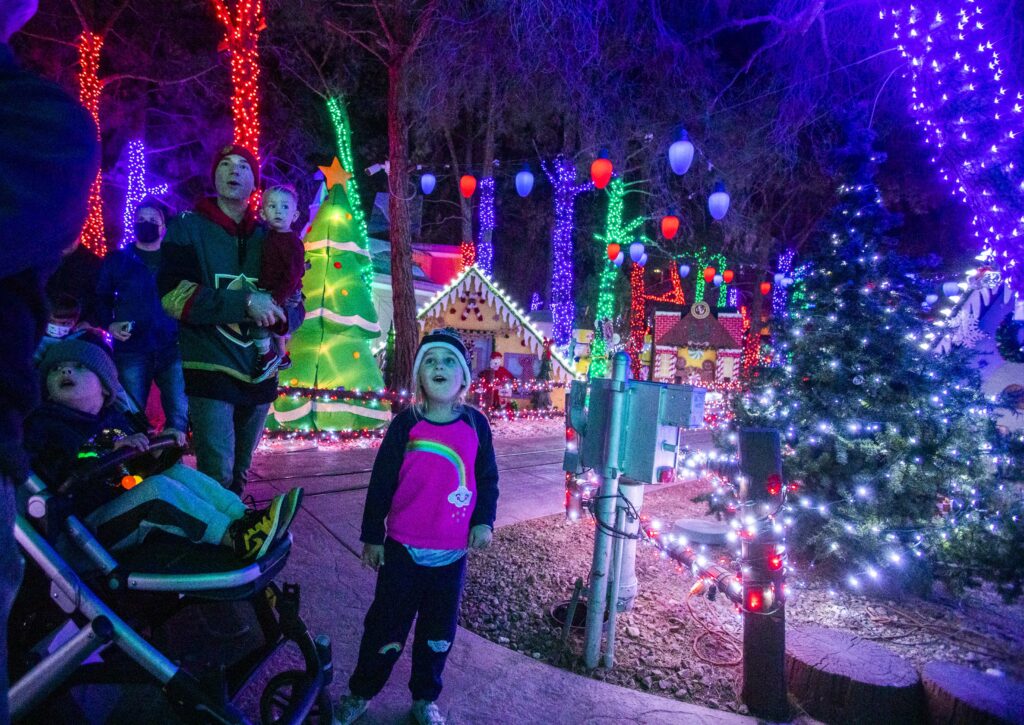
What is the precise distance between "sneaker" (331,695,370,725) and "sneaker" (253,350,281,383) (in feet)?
5.11

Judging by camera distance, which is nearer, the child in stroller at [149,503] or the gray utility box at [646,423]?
the child in stroller at [149,503]

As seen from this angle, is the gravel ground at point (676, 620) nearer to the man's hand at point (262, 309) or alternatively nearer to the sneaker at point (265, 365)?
the sneaker at point (265, 365)

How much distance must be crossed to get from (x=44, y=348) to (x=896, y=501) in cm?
617

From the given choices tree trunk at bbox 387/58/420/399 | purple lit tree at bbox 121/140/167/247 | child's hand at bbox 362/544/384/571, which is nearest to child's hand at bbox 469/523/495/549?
child's hand at bbox 362/544/384/571

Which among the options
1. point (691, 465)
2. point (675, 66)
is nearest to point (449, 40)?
point (675, 66)

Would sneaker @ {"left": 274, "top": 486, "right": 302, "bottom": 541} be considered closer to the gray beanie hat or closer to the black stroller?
the black stroller

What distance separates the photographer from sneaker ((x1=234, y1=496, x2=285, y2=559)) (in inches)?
75.3

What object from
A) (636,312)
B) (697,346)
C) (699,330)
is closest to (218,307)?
(636,312)

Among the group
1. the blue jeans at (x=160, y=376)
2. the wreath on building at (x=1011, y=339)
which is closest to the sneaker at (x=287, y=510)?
the blue jeans at (x=160, y=376)

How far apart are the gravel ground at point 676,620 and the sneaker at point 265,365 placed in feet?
6.21

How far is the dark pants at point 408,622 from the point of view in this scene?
7.60 ft

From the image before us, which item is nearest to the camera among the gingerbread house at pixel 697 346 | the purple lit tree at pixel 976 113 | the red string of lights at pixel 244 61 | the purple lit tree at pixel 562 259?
the purple lit tree at pixel 976 113

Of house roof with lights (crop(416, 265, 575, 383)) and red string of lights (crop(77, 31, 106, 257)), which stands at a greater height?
red string of lights (crop(77, 31, 106, 257))

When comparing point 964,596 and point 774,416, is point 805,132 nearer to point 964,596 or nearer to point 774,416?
point 774,416
